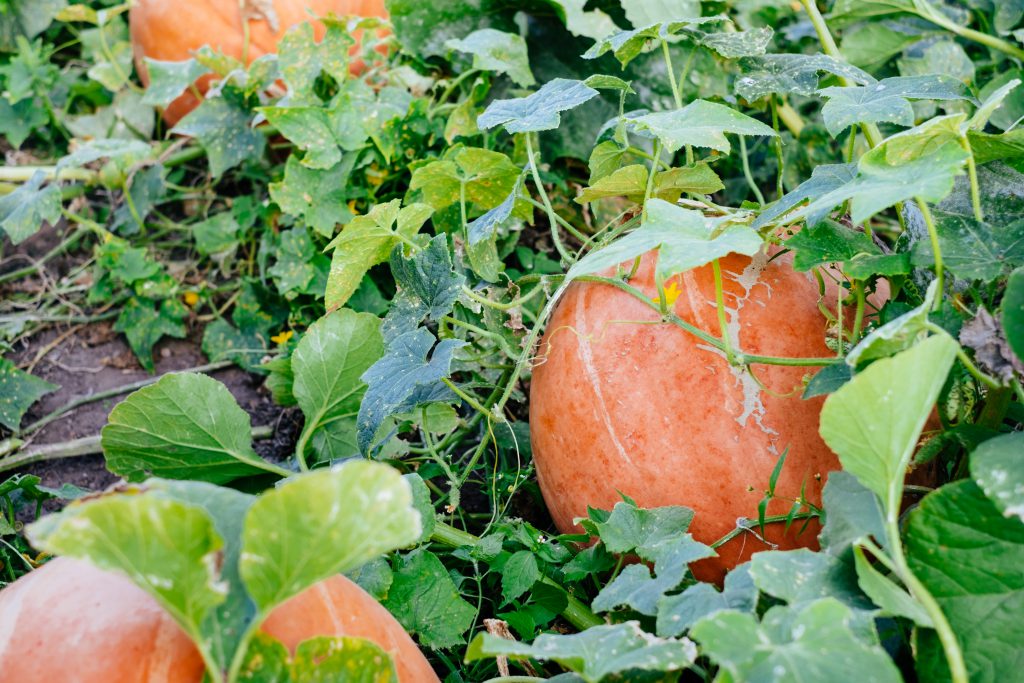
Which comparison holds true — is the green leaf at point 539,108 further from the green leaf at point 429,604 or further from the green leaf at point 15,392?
the green leaf at point 15,392

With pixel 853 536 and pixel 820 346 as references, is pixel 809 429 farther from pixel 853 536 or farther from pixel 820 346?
pixel 853 536

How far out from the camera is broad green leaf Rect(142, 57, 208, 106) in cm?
218

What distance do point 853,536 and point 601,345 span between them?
19.2 inches

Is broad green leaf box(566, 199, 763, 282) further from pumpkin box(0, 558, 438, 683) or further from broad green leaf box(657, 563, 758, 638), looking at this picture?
pumpkin box(0, 558, 438, 683)

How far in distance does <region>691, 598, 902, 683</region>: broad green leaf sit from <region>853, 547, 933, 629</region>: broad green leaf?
6cm

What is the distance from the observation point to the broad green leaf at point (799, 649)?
0.77 meters

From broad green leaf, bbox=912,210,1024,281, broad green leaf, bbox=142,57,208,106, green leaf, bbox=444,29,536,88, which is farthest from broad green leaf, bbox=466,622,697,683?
broad green leaf, bbox=142,57,208,106

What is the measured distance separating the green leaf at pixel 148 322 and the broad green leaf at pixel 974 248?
1510mm

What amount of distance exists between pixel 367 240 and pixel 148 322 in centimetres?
82

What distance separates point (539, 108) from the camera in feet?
4.81

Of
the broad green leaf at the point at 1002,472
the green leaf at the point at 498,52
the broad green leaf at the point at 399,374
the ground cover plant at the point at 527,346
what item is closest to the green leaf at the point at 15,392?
the ground cover plant at the point at 527,346

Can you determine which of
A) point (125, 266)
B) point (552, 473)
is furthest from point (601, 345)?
point (125, 266)

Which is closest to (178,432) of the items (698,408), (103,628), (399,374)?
(399,374)

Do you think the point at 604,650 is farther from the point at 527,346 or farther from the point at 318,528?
the point at 527,346
